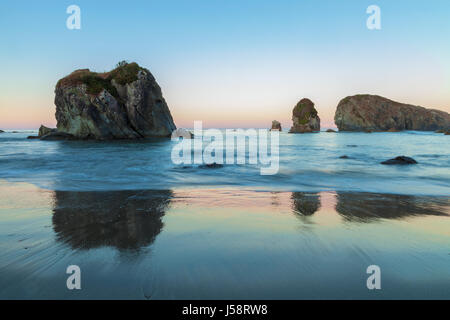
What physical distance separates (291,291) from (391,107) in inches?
5665

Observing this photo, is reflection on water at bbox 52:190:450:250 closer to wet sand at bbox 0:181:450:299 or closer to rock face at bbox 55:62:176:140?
wet sand at bbox 0:181:450:299

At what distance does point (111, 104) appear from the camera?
43.9 m

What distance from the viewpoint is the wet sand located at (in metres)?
2.67

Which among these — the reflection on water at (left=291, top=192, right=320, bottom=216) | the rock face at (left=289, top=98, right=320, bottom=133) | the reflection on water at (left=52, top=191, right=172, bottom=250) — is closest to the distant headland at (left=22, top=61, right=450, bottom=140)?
the reflection on water at (left=52, top=191, right=172, bottom=250)

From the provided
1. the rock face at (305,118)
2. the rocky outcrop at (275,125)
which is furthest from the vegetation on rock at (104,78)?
the rocky outcrop at (275,125)

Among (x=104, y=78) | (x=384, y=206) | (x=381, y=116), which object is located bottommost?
(x=384, y=206)

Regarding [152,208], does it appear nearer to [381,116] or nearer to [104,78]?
[104,78]

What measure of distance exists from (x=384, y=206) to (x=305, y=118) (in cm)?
12297

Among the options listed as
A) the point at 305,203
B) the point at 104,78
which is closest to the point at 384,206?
the point at 305,203

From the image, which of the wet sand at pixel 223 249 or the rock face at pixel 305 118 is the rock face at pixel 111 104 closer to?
the wet sand at pixel 223 249

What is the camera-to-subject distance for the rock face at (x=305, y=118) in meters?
121

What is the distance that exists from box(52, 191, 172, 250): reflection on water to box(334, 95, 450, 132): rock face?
13044 centimetres
